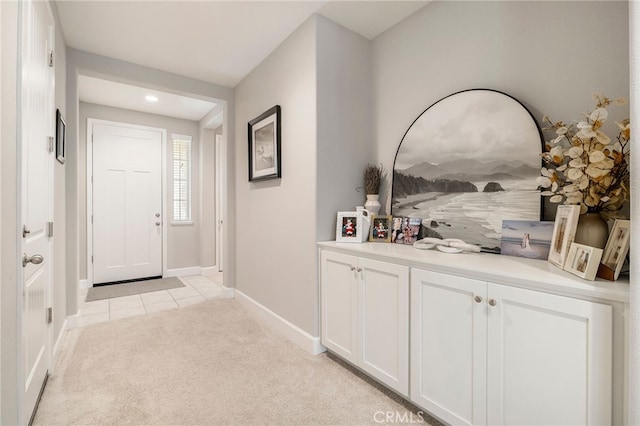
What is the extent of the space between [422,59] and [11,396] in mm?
2910

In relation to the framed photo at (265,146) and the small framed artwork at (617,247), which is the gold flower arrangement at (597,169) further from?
the framed photo at (265,146)

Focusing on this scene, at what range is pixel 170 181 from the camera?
483 cm

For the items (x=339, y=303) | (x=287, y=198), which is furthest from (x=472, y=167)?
(x=287, y=198)

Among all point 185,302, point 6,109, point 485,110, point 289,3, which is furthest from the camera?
point 185,302

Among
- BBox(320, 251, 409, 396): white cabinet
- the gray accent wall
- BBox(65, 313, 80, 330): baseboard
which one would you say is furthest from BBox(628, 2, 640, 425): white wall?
BBox(65, 313, 80, 330): baseboard

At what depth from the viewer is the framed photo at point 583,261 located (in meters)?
1.07

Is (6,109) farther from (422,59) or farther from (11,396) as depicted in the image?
(422,59)

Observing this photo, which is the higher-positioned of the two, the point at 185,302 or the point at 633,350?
the point at 633,350

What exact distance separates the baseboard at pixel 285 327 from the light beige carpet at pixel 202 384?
0.22ft

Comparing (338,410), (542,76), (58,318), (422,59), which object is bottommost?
(338,410)

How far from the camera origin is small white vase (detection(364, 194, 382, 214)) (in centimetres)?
237

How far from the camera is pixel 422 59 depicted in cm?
219

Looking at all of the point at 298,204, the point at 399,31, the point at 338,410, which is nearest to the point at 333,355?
the point at 338,410

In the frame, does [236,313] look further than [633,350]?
Yes
